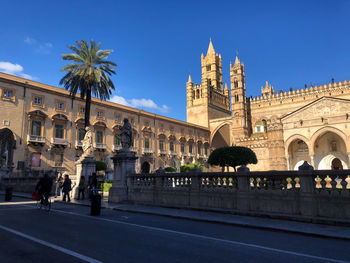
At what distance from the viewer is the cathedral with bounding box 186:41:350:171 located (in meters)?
37.7

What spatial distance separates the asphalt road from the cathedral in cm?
3585

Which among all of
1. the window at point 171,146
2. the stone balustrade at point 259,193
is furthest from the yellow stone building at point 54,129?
the stone balustrade at point 259,193

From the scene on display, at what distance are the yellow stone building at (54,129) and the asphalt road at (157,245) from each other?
21.5m

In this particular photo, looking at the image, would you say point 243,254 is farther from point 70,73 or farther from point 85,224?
point 70,73

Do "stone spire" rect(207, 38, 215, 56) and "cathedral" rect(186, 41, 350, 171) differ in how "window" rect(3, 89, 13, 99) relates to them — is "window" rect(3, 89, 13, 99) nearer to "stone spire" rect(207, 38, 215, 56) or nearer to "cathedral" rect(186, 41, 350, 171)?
"cathedral" rect(186, 41, 350, 171)

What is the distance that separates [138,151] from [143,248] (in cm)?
4013

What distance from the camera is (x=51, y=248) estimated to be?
4969 mm

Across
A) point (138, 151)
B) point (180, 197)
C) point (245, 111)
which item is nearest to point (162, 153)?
point (138, 151)

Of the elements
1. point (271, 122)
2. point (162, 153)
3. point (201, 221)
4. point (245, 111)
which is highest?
point (245, 111)

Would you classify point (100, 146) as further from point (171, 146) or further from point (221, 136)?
point (221, 136)

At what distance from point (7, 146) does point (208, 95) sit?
50.3 metres

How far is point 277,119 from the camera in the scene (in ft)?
136

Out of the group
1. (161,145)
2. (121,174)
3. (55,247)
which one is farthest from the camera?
(161,145)

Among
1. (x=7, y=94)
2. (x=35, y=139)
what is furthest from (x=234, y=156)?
(x=7, y=94)
